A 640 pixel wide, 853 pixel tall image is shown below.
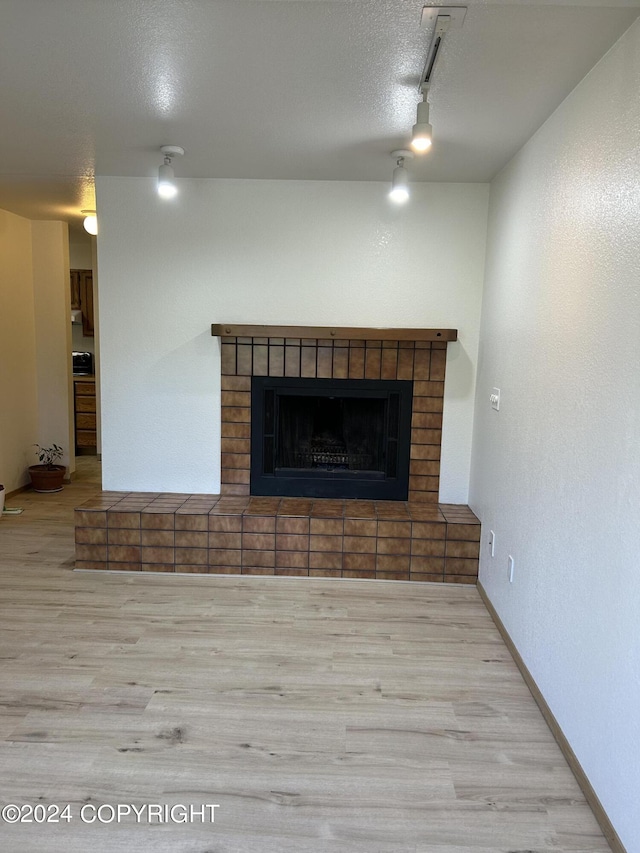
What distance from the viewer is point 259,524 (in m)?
3.18

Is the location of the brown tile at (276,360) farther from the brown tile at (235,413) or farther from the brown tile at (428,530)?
the brown tile at (428,530)

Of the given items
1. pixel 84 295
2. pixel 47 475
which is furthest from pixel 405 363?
pixel 84 295

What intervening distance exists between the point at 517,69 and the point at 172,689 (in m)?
2.51

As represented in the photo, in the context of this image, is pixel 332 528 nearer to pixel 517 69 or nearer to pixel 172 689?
pixel 172 689

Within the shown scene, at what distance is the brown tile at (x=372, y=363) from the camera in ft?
11.1

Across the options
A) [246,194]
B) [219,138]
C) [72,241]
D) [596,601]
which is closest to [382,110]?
[219,138]

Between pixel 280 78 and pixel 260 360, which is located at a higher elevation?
pixel 280 78

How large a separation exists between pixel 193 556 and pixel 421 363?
5.73ft

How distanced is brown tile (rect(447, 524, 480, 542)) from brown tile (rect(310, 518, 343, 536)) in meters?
0.61

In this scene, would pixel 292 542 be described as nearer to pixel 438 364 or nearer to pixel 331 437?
pixel 331 437

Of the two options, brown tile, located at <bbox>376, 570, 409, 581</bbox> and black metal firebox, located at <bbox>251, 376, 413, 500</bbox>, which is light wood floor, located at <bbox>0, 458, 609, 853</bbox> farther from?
black metal firebox, located at <bbox>251, 376, 413, 500</bbox>

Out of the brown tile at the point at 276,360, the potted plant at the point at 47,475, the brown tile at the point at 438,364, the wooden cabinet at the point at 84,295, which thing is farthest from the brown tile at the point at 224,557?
the wooden cabinet at the point at 84,295

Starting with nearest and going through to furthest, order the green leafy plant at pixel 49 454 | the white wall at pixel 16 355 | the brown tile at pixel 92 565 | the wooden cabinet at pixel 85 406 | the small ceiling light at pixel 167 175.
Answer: the small ceiling light at pixel 167 175
the brown tile at pixel 92 565
the white wall at pixel 16 355
the green leafy plant at pixel 49 454
the wooden cabinet at pixel 85 406

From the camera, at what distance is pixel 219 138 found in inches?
101
